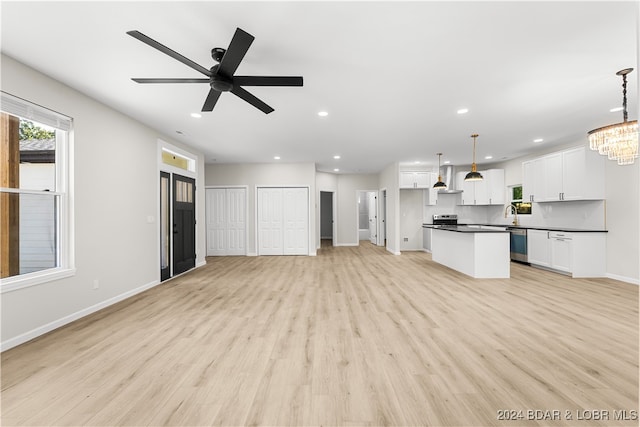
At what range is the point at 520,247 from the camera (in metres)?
6.44

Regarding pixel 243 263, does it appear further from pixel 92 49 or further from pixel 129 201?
pixel 92 49

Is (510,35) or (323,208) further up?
(510,35)

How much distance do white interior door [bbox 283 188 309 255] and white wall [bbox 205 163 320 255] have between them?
0.16 metres

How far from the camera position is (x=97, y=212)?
3564 millimetres

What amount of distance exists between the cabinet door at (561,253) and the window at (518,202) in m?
1.78

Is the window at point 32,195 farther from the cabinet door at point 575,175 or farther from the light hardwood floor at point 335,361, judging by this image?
the cabinet door at point 575,175

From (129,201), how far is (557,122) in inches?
289

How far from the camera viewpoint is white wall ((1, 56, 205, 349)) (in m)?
2.68

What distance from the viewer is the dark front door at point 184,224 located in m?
5.39

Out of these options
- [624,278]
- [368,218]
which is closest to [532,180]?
[624,278]

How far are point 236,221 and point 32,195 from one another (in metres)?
5.18

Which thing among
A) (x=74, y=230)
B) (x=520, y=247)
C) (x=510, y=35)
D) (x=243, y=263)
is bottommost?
(x=243, y=263)

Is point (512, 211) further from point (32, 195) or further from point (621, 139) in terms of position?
point (32, 195)

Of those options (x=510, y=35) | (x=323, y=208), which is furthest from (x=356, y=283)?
(x=323, y=208)
